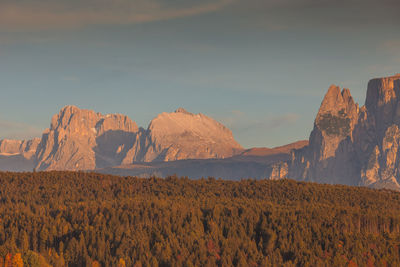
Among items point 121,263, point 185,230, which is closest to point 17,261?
point 121,263

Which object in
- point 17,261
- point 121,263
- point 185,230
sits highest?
point 185,230

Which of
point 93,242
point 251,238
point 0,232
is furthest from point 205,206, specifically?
point 0,232

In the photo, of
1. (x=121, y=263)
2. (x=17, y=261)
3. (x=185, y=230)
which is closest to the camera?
(x=17, y=261)

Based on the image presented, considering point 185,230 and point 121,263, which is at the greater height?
point 185,230

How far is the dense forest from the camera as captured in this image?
234 ft

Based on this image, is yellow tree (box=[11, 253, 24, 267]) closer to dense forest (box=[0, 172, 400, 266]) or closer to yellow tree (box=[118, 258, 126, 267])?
dense forest (box=[0, 172, 400, 266])

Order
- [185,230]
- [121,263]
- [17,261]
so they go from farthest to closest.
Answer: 1. [185,230]
2. [121,263]
3. [17,261]

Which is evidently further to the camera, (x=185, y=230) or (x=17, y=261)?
(x=185, y=230)

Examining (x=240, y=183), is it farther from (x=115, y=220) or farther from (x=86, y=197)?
(x=115, y=220)

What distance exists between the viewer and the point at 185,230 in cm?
8331

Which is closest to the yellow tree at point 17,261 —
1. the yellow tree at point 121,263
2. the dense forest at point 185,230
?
the dense forest at point 185,230

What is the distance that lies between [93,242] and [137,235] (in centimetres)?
684

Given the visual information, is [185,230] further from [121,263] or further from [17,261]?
[17,261]

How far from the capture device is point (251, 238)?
86.1 meters
